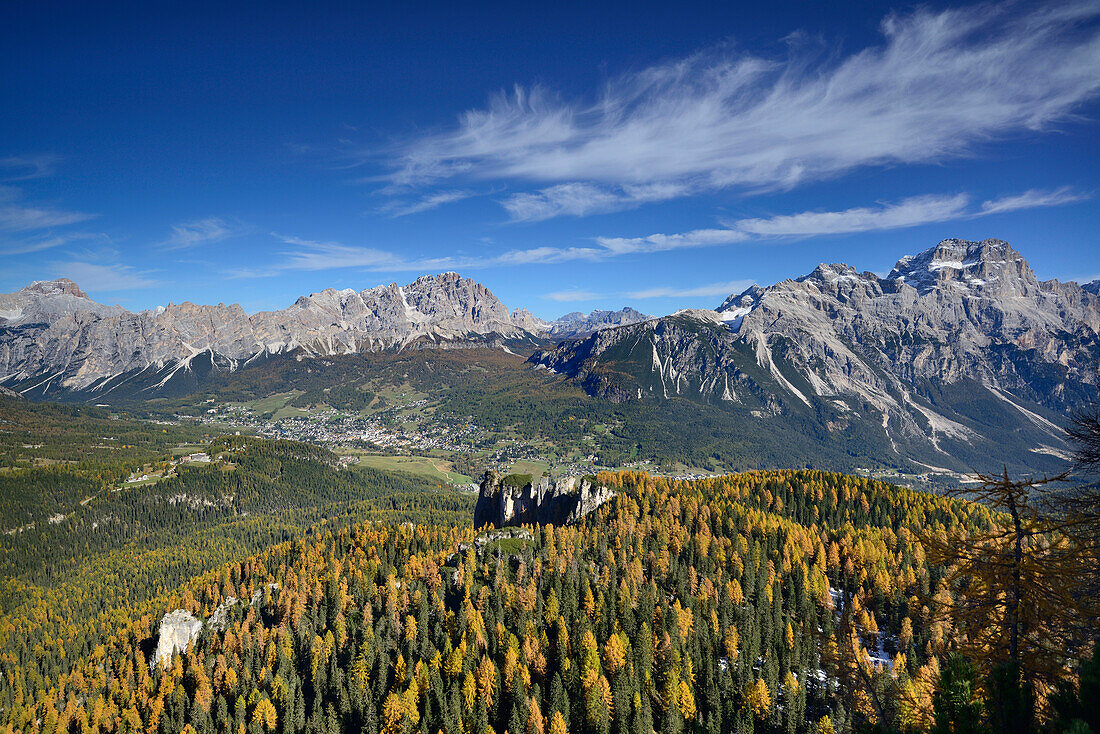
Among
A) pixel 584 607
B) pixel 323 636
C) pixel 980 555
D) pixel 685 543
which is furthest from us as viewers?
pixel 685 543

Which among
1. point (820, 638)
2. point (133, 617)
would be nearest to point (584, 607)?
point (820, 638)

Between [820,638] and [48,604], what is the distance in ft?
736

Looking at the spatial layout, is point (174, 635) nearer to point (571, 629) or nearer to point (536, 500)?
point (571, 629)

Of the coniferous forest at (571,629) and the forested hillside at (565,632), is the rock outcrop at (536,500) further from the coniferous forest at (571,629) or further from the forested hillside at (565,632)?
the forested hillside at (565,632)

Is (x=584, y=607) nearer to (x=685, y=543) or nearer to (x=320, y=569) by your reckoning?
(x=685, y=543)

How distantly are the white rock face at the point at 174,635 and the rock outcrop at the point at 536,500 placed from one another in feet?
257

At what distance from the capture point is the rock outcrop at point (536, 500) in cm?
14412

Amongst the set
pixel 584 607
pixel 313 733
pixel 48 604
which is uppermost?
pixel 584 607

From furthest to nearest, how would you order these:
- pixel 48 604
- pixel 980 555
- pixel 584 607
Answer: pixel 48 604 → pixel 584 607 → pixel 980 555

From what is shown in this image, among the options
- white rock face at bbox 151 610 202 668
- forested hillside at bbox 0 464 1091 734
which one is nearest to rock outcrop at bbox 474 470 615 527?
forested hillside at bbox 0 464 1091 734

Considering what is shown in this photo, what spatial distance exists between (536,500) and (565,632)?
76.2 m

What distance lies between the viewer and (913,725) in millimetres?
22922

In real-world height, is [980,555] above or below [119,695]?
above

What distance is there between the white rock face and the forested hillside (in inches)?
119
